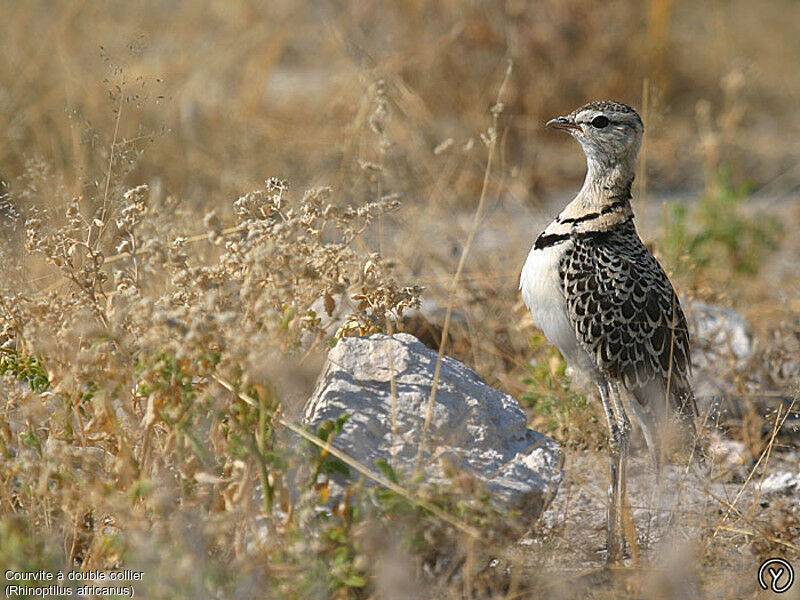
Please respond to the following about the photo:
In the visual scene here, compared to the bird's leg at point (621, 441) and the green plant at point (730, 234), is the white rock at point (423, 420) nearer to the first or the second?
the bird's leg at point (621, 441)

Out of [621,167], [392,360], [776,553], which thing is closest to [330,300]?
[392,360]

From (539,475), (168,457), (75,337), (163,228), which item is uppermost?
(163,228)

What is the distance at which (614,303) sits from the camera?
3178 mm

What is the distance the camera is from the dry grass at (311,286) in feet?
7.59

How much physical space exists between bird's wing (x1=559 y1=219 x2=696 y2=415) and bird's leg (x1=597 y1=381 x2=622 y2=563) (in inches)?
3.5

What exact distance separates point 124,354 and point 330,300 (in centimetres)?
66

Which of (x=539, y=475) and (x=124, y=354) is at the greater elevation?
(x=124, y=354)

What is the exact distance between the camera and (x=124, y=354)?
8.04 ft

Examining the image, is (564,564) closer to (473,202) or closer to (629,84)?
(473,202)

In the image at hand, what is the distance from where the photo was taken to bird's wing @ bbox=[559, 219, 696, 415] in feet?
10.4

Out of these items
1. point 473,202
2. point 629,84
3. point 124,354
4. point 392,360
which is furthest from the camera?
point 629,84
